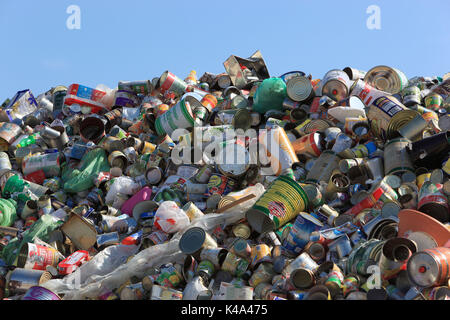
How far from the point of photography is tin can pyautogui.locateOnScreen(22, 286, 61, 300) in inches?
157

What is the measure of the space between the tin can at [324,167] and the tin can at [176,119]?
1.98 m

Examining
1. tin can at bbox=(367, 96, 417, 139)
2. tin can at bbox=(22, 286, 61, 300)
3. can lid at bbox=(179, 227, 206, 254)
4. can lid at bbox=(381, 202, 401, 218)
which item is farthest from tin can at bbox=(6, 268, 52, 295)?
tin can at bbox=(367, 96, 417, 139)

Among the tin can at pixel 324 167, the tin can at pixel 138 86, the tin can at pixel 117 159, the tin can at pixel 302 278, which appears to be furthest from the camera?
the tin can at pixel 138 86

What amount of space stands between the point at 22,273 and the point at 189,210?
1445 mm

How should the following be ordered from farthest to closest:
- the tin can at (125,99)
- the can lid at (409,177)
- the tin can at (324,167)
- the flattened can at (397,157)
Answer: the tin can at (125,99) < the tin can at (324,167) < the flattened can at (397,157) < the can lid at (409,177)

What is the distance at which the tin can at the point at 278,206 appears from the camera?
4.62 metres

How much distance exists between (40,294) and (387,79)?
4592 mm

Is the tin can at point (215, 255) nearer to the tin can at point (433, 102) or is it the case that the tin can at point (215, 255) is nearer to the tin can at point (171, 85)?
the tin can at point (433, 102)

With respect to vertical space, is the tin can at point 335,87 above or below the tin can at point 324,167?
above

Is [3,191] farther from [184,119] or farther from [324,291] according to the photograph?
[324,291]

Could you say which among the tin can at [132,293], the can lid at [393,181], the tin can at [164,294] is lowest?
the tin can at [132,293]

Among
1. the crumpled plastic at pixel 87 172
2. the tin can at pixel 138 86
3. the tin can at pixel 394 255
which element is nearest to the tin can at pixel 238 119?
the crumpled plastic at pixel 87 172

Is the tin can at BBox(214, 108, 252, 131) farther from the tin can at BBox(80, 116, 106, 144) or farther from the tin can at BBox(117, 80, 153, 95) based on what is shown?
the tin can at BBox(117, 80, 153, 95)
